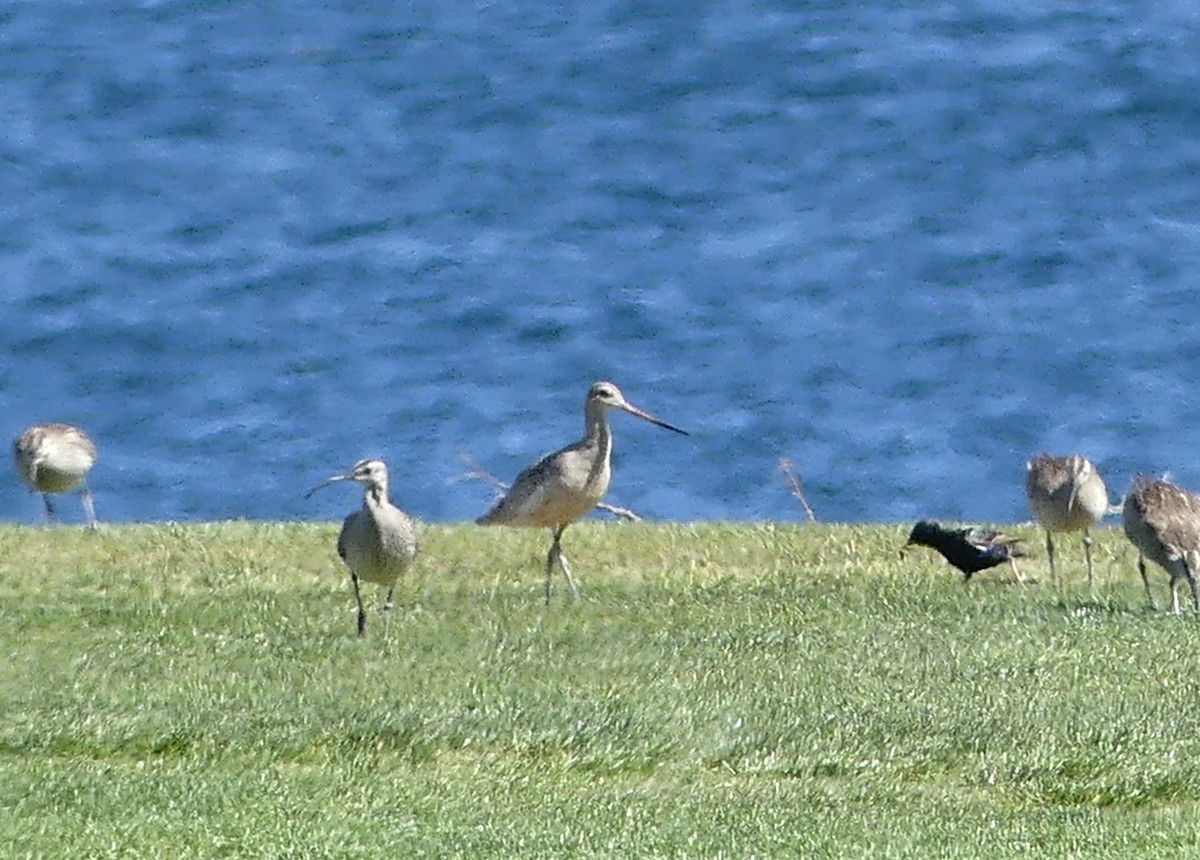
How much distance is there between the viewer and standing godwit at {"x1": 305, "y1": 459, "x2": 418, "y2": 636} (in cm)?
1534

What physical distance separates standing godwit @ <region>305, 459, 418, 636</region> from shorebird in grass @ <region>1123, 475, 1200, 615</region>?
4331 mm

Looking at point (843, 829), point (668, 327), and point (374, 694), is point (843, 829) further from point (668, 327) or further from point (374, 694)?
point (668, 327)

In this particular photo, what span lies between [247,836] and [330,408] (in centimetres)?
2208

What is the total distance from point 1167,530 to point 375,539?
465cm

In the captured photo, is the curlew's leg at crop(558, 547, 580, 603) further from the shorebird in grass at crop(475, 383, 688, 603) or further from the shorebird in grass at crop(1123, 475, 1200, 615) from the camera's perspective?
the shorebird in grass at crop(1123, 475, 1200, 615)

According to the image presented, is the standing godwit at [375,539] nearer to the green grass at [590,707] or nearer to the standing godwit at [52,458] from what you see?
the green grass at [590,707]

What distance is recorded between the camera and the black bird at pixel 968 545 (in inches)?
671

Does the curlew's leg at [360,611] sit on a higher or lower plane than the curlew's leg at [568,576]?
higher

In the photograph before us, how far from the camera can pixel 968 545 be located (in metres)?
17.1

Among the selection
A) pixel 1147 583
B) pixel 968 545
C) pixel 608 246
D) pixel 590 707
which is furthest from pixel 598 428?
pixel 608 246

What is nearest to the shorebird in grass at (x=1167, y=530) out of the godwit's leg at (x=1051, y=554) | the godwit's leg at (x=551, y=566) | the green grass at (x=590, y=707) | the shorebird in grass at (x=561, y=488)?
the green grass at (x=590, y=707)

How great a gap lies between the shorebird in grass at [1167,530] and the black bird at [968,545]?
3.10ft

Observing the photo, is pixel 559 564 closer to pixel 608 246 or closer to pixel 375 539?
pixel 375 539

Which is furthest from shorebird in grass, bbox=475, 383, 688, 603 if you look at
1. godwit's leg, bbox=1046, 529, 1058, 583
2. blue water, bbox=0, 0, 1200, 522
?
blue water, bbox=0, 0, 1200, 522
